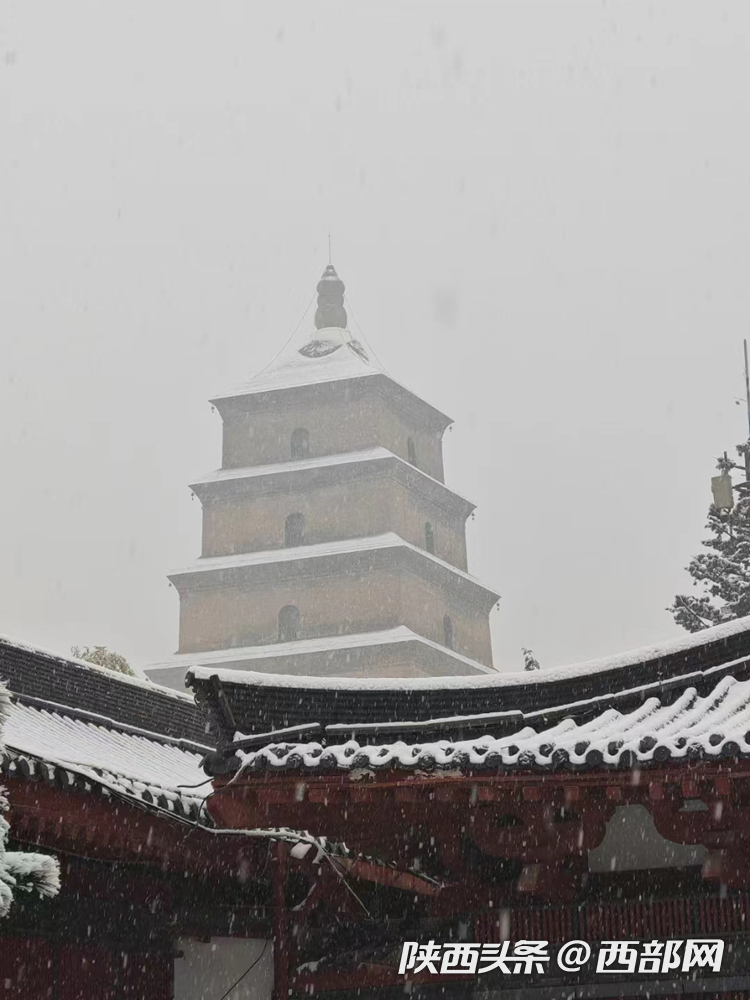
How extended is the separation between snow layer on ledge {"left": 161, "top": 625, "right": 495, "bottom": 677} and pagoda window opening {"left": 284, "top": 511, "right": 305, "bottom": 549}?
301cm

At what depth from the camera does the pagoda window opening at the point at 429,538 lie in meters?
46.0

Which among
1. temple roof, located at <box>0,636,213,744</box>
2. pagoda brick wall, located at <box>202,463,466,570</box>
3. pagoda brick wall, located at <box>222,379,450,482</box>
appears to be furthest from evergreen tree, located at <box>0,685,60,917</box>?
pagoda brick wall, located at <box>222,379,450,482</box>

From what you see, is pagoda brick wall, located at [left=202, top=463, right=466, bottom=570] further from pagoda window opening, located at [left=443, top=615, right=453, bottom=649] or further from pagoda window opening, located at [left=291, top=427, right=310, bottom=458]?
pagoda window opening, located at [left=443, top=615, right=453, bottom=649]

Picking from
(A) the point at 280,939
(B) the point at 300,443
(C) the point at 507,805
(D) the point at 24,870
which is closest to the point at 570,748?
(C) the point at 507,805

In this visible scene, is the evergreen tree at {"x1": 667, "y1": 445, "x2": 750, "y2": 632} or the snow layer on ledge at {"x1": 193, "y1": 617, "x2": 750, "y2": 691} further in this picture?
the evergreen tree at {"x1": 667, "y1": 445, "x2": 750, "y2": 632}

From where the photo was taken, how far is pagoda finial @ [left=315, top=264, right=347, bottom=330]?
52.1m

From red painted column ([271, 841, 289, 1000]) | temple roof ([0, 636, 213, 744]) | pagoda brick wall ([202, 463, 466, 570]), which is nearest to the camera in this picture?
red painted column ([271, 841, 289, 1000])

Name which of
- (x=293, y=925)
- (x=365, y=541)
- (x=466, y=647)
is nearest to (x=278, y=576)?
(x=365, y=541)

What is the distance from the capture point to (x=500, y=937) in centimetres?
848

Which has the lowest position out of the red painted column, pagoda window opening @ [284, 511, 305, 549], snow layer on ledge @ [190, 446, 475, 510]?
the red painted column

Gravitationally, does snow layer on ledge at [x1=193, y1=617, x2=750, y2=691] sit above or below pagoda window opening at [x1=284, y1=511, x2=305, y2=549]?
below

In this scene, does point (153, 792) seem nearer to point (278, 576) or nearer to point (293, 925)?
point (293, 925)

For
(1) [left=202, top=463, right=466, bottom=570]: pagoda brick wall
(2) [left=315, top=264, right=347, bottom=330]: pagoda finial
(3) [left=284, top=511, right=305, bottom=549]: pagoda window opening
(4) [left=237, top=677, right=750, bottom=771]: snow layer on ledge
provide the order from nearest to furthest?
(4) [left=237, top=677, right=750, bottom=771]: snow layer on ledge → (1) [left=202, top=463, right=466, bottom=570]: pagoda brick wall → (3) [left=284, top=511, right=305, bottom=549]: pagoda window opening → (2) [left=315, top=264, right=347, bottom=330]: pagoda finial

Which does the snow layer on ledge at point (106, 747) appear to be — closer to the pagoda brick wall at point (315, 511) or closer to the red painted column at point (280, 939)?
the red painted column at point (280, 939)
